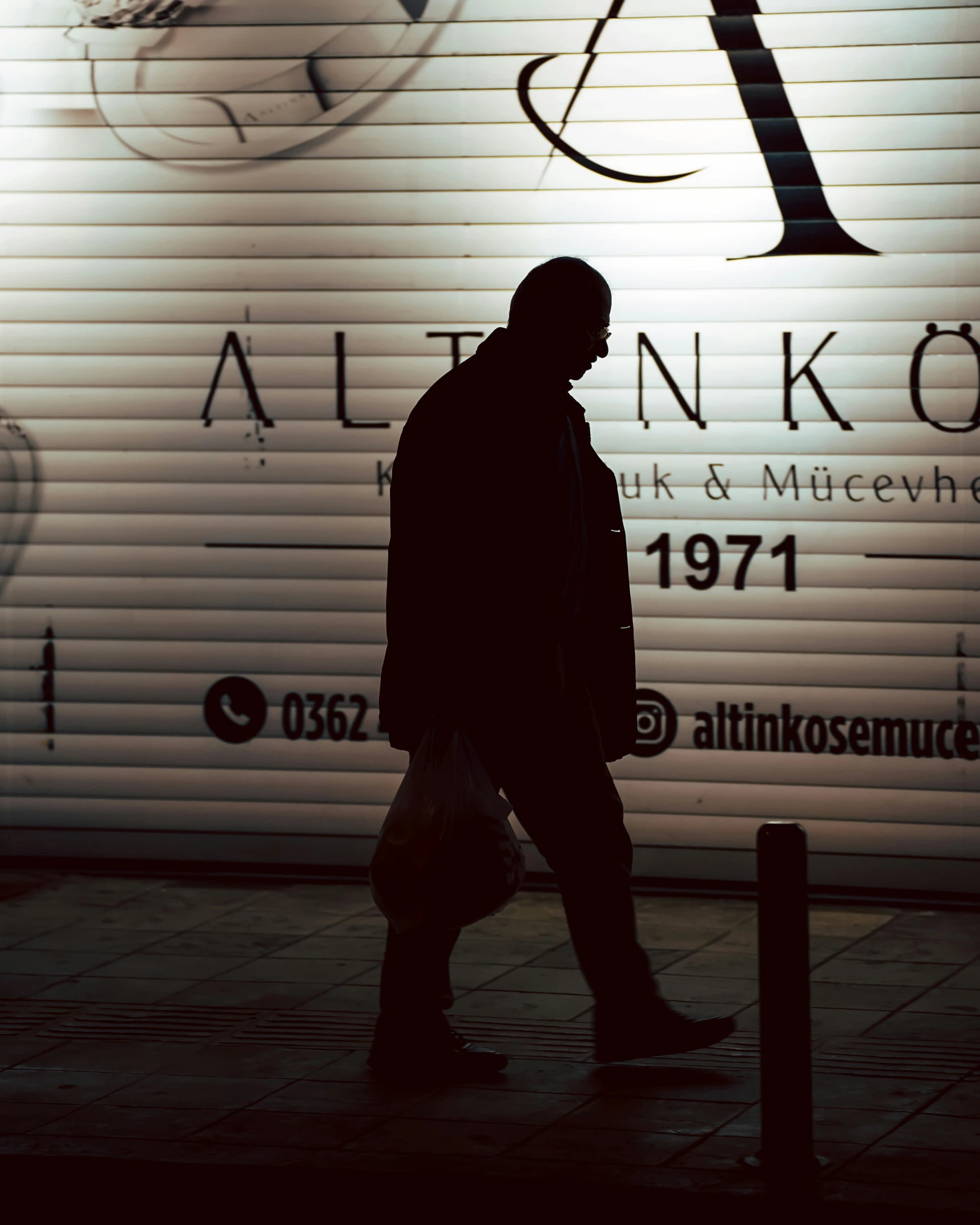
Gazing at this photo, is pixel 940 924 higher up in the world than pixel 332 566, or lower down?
lower down

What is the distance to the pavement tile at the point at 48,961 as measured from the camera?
6004 mm

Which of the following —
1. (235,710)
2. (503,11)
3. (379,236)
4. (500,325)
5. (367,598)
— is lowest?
(235,710)

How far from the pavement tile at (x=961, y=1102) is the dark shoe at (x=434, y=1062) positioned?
1.13 meters

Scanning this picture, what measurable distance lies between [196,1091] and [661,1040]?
4.03 feet

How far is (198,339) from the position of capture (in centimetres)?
723

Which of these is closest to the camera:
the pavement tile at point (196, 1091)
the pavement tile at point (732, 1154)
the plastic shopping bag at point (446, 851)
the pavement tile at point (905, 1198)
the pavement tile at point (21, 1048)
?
the pavement tile at point (905, 1198)

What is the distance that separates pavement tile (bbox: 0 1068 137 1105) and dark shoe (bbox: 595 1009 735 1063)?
1277mm

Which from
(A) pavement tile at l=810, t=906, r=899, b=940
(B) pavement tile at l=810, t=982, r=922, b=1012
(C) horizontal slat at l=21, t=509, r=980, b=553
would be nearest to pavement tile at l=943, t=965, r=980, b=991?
(B) pavement tile at l=810, t=982, r=922, b=1012

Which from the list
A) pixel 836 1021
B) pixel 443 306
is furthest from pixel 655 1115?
pixel 443 306

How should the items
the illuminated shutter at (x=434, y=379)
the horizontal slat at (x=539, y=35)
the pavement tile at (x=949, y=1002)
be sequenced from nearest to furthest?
1. the pavement tile at (x=949, y=1002)
2. the horizontal slat at (x=539, y=35)
3. the illuminated shutter at (x=434, y=379)

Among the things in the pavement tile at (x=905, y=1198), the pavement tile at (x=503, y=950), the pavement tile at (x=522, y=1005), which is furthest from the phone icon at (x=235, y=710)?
the pavement tile at (x=905, y=1198)

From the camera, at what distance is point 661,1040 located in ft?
15.7

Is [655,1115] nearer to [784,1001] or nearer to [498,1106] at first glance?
[498,1106]

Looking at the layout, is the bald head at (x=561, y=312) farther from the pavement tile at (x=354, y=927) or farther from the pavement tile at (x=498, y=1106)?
the pavement tile at (x=354, y=927)
